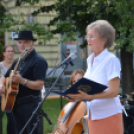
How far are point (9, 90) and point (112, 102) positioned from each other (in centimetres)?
155

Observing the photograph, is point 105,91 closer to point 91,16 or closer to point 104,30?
point 104,30

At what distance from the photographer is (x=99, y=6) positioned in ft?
18.7

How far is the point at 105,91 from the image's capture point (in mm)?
1916

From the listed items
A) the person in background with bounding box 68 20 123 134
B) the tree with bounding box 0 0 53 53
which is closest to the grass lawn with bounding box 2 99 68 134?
the tree with bounding box 0 0 53 53

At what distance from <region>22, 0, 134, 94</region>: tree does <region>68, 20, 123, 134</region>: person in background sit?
3314 mm

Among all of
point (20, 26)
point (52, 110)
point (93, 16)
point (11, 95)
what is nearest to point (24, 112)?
point (11, 95)

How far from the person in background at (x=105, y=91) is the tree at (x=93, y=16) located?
130 inches

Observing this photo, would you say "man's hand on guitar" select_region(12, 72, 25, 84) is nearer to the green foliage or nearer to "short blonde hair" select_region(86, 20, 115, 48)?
"short blonde hair" select_region(86, 20, 115, 48)

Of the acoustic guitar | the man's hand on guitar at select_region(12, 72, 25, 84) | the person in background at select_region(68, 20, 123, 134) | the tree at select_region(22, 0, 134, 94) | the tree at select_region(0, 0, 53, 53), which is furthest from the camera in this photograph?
the tree at select_region(0, 0, 53, 53)

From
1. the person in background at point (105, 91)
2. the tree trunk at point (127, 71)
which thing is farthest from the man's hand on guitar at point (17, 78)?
the tree trunk at point (127, 71)

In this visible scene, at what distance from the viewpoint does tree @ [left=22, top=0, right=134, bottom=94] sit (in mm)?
5316

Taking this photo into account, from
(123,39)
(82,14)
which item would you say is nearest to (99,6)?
(82,14)

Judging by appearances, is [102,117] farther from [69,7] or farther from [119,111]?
[69,7]

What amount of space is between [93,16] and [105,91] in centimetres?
437
